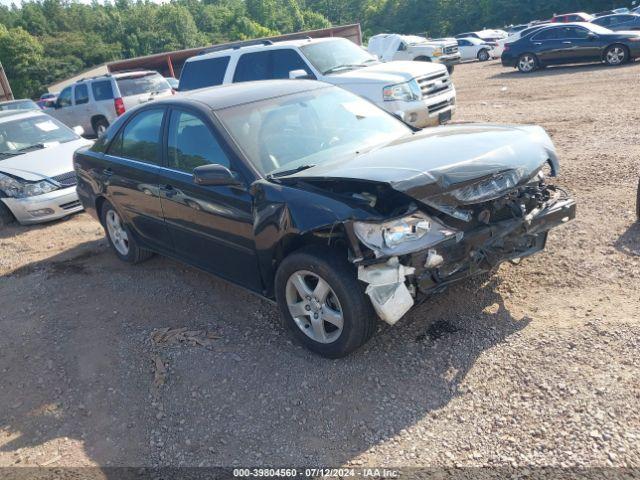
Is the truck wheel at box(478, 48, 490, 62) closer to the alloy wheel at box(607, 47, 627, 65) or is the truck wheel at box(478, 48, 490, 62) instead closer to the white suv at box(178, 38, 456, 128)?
the alloy wheel at box(607, 47, 627, 65)

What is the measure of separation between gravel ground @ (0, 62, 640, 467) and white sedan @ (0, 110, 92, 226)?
2607 mm

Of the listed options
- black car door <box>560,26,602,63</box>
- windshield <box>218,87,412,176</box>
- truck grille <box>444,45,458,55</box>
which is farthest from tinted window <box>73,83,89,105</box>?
truck grille <box>444,45,458,55</box>

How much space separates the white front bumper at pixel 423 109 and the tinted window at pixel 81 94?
9.66 m

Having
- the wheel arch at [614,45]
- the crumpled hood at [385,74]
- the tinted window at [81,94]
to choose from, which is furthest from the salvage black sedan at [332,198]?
the wheel arch at [614,45]

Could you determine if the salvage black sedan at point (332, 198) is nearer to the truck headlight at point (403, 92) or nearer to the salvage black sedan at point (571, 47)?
the truck headlight at point (403, 92)

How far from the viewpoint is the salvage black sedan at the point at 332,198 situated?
332 centimetres

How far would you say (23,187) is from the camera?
7.91 meters

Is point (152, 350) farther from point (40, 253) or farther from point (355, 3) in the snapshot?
point (355, 3)

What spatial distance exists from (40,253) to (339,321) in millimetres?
4946

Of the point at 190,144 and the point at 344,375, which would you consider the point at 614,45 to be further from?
the point at 344,375

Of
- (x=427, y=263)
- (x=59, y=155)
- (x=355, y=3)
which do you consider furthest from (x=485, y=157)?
(x=355, y=3)

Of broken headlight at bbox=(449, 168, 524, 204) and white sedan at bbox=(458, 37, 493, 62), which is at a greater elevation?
broken headlight at bbox=(449, 168, 524, 204)

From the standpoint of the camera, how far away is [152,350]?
4184mm

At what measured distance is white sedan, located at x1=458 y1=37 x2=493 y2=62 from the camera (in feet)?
99.1
